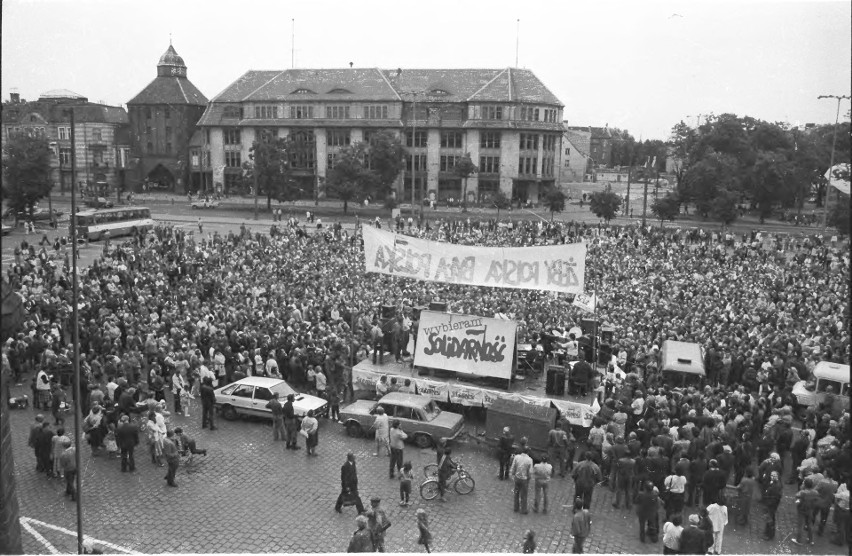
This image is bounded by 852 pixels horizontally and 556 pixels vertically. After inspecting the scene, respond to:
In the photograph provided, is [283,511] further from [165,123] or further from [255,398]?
[165,123]

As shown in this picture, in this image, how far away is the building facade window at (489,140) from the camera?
3083 inches

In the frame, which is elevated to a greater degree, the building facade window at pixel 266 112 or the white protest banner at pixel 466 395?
the building facade window at pixel 266 112

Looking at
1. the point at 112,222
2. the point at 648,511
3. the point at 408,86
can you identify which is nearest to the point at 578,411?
the point at 648,511

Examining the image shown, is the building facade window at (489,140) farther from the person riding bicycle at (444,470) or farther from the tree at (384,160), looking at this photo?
the person riding bicycle at (444,470)

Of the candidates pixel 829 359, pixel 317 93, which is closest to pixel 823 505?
pixel 829 359

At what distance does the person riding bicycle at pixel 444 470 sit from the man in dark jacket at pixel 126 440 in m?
6.70

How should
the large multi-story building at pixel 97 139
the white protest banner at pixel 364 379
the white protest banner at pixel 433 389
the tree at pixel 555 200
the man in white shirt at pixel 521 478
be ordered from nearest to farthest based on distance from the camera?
the man in white shirt at pixel 521 478, the white protest banner at pixel 433 389, the white protest banner at pixel 364 379, the tree at pixel 555 200, the large multi-story building at pixel 97 139

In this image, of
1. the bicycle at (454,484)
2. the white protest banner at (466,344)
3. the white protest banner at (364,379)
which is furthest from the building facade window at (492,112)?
the bicycle at (454,484)

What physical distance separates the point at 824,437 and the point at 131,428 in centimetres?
1526

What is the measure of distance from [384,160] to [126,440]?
5636 cm

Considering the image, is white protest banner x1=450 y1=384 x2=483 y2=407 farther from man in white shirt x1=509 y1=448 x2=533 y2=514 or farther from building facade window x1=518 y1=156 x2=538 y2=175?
building facade window x1=518 y1=156 x2=538 y2=175

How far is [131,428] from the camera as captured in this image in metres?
15.7

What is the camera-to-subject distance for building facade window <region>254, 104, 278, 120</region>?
82000 mm

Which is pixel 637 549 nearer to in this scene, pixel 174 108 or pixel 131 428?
pixel 131 428
